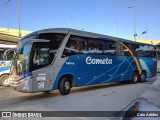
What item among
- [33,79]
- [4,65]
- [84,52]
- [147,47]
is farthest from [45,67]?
[147,47]

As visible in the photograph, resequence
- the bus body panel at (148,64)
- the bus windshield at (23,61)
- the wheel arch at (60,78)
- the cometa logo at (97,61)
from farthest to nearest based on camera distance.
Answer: the bus body panel at (148,64)
the cometa logo at (97,61)
the wheel arch at (60,78)
the bus windshield at (23,61)

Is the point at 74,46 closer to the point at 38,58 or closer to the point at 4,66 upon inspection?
the point at 38,58

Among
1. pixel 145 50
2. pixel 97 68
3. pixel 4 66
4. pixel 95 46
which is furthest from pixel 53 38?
pixel 145 50

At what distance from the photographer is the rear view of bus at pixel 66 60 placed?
12773 millimetres

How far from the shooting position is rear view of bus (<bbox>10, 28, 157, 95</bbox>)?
12.8 m

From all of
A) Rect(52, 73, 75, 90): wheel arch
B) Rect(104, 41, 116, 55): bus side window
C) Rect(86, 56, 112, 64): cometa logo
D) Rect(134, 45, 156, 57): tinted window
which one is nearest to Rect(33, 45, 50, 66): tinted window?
Rect(52, 73, 75, 90): wheel arch

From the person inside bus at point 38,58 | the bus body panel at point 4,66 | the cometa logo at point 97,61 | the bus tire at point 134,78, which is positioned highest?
the person inside bus at point 38,58

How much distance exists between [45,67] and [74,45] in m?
2.40

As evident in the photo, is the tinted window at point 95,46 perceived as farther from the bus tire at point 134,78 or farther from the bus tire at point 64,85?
the bus tire at point 134,78

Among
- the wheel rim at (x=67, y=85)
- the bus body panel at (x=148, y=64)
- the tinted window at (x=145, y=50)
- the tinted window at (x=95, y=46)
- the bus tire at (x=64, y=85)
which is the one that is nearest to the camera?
the bus tire at (x=64, y=85)

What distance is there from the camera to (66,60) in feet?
47.3

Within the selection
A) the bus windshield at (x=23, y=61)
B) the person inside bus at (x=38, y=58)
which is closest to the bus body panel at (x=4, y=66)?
the bus windshield at (x=23, y=61)

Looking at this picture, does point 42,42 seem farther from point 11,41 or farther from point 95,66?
point 11,41

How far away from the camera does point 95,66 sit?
16891 mm
